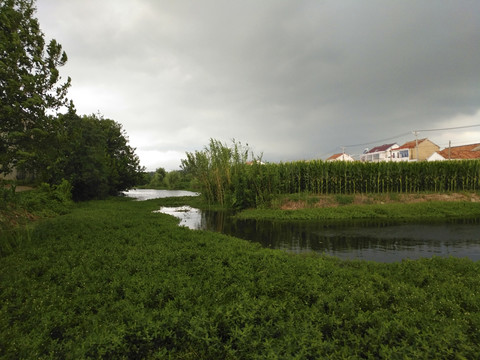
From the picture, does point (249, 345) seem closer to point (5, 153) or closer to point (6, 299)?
point (6, 299)

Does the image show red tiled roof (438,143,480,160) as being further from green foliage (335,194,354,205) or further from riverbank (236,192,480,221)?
green foliage (335,194,354,205)

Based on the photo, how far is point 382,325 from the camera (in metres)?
3.28

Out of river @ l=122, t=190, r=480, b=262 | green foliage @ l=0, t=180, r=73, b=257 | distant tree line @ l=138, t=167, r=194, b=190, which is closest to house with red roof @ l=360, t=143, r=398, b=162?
distant tree line @ l=138, t=167, r=194, b=190

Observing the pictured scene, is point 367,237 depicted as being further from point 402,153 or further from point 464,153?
point 402,153

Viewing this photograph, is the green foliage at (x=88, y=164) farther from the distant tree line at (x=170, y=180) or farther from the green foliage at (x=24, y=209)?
the distant tree line at (x=170, y=180)

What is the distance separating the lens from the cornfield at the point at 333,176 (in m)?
17.8

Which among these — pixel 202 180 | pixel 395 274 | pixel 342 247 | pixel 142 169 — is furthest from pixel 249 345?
pixel 142 169

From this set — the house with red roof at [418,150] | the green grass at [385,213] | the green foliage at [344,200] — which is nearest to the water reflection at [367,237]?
the green grass at [385,213]

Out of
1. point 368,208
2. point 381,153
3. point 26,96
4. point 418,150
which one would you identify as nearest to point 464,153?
point 418,150

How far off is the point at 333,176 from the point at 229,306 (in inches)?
651

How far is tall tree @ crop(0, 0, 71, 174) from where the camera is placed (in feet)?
25.9

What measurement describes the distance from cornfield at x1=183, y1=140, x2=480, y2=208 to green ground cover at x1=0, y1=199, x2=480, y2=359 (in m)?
11.4

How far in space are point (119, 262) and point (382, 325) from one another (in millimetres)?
5194

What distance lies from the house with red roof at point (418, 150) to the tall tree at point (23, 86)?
177ft
